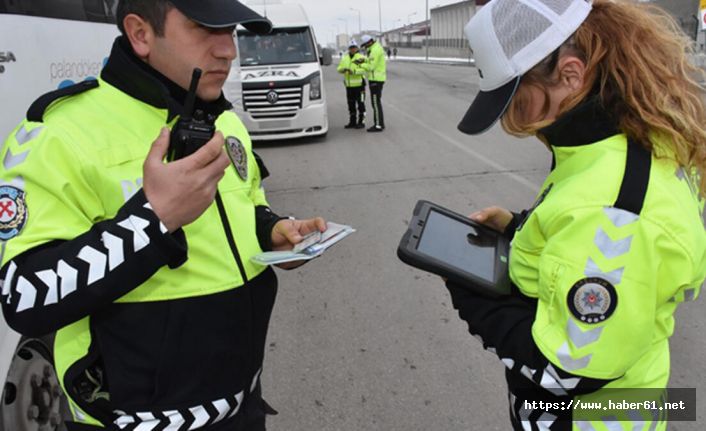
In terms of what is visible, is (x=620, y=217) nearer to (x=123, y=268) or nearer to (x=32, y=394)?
(x=123, y=268)

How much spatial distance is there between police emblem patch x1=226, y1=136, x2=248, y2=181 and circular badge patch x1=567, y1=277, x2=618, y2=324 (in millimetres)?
970

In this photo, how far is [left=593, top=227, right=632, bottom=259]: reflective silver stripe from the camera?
110 cm

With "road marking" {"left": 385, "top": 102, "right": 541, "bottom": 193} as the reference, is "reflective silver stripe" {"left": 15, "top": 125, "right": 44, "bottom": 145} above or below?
above

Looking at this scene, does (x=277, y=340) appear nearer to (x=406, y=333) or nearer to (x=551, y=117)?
(x=406, y=333)

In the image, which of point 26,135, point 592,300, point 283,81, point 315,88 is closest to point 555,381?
point 592,300

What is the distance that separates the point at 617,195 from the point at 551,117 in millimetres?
277

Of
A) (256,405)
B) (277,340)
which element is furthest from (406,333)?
(256,405)

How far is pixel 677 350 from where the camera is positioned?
3146 millimetres

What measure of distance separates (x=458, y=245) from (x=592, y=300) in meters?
0.46

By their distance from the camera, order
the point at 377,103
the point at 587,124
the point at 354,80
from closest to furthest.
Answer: the point at 587,124, the point at 377,103, the point at 354,80

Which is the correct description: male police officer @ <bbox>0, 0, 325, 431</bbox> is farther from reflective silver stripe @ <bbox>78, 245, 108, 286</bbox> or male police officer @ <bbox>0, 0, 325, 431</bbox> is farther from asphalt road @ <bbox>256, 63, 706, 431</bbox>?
asphalt road @ <bbox>256, 63, 706, 431</bbox>

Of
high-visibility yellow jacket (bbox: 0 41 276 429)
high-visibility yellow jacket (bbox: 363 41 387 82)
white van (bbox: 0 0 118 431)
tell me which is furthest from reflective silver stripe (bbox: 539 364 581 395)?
high-visibility yellow jacket (bbox: 363 41 387 82)

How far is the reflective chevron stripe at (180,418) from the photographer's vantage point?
1364 mm

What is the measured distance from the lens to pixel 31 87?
2.20 meters
